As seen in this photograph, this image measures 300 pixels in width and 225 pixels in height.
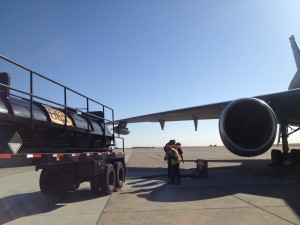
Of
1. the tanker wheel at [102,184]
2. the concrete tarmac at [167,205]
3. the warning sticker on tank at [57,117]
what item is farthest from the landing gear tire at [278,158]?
the warning sticker on tank at [57,117]

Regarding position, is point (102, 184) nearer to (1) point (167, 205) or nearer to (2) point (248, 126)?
(1) point (167, 205)

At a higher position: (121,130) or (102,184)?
(121,130)

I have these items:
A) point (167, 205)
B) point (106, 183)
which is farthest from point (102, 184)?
point (167, 205)

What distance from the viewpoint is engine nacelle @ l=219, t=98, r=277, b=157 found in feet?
32.8

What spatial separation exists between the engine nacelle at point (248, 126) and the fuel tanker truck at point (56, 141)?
141 inches

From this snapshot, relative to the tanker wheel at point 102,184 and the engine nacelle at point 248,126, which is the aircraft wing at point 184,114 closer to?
the engine nacelle at point 248,126

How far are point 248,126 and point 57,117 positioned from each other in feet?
19.4

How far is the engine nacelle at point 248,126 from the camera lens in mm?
9984

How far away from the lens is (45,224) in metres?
6.54

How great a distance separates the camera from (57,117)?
7691mm

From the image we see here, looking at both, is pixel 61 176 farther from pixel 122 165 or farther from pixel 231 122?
pixel 231 122

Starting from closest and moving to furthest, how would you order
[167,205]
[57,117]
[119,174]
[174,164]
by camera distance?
1. [57,117]
2. [167,205]
3. [119,174]
4. [174,164]

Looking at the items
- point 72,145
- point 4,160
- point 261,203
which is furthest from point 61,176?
point 261,203

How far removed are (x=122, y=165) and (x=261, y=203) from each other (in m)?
5.55
